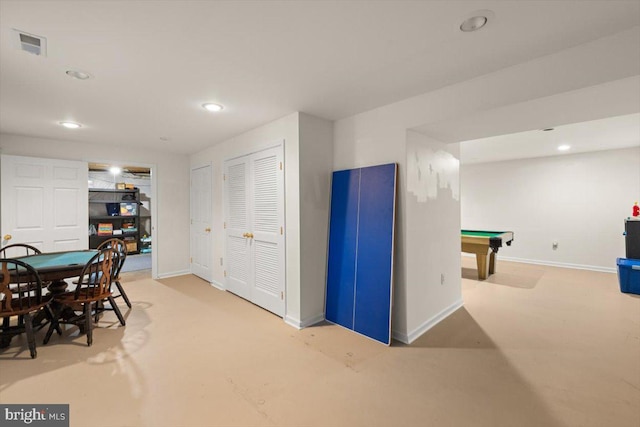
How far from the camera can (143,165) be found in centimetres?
498

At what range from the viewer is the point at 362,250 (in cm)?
293

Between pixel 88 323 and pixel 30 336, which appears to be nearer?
pixel 30 336

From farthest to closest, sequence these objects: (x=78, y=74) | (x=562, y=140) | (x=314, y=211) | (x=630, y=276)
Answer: (x=562, y=140) → (x=630, y=276) → (x=314, y=211) → (x=78, y=74)

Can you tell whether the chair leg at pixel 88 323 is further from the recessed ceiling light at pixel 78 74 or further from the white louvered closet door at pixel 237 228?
the recessed ceiling light at pixel 78 74

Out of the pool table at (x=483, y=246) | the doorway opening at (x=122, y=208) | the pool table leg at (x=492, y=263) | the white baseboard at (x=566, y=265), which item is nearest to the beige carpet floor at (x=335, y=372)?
the pool table at (x=483, y=246)

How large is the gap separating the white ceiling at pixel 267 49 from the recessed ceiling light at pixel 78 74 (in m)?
0.05

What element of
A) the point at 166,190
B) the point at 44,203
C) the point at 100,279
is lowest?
the point at 100,279

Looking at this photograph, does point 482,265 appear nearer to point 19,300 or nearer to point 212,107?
point 212,107

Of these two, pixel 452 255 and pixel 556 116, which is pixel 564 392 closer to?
pixel 452 255

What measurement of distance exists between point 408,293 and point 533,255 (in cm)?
518

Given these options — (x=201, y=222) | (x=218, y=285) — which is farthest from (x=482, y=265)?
(x=201, y=222)

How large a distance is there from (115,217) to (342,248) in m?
7.39

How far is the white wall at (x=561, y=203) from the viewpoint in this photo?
5262mm
